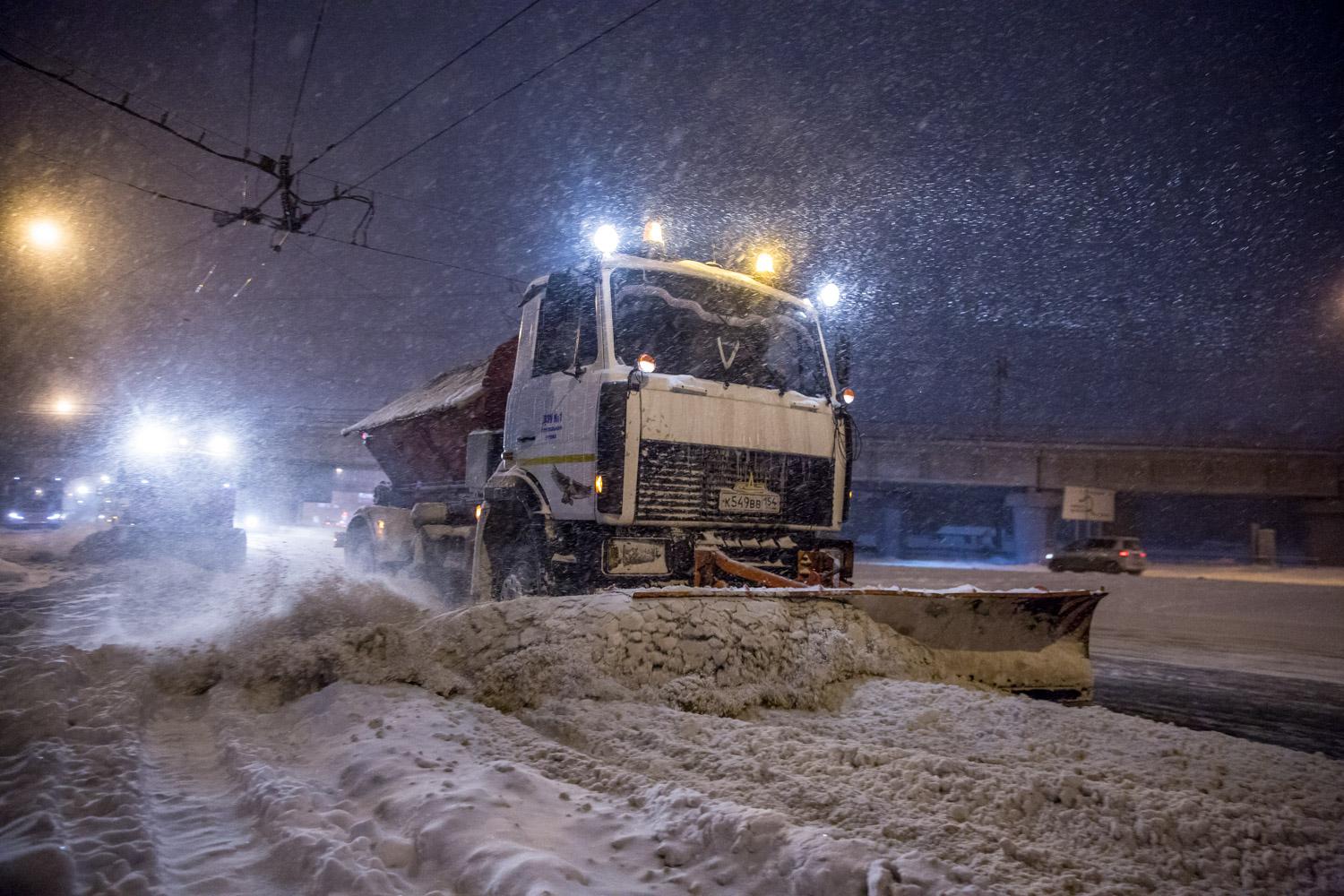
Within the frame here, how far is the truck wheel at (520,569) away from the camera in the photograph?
21.2 ft

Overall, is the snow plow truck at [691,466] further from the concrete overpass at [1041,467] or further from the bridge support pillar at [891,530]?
the bridge support pillar at [891,530]

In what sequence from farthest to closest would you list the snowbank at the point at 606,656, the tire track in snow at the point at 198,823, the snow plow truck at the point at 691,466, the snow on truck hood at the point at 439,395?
the snow on truck hood at the point at 439,395, the snow plow truck at the point at 691,466, the snowbank at the point at 606,656, the tire track in snow at the point at 198,823

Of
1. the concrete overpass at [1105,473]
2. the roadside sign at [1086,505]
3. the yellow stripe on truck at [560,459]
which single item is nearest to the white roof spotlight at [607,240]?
the yellow stripe on truck at [560,459]

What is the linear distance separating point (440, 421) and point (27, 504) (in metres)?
31.8

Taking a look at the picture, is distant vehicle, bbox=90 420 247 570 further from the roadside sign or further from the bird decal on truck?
the roadside sign

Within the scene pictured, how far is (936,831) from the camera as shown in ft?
9.30

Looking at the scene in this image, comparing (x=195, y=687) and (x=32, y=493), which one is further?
(x=32, y=493)

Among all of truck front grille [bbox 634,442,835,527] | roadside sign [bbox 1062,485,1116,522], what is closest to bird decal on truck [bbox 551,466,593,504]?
truck front grille [bbox 634,442,835,527]

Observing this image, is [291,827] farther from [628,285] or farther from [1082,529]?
[1082,529]

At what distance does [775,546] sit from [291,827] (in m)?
4.35

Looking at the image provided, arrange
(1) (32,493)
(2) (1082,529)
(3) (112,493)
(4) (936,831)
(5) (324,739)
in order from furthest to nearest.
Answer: (2) (1082,529), (1) (32,493), (3) (112,493), (5) (324,739), (4) (936,831)

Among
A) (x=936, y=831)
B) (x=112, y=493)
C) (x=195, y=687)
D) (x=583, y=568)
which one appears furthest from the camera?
(x=112, y=493)

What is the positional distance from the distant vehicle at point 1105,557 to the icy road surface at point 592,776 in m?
27.6

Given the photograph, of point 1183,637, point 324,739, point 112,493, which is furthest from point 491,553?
point 112,493
